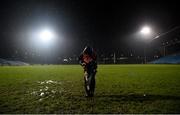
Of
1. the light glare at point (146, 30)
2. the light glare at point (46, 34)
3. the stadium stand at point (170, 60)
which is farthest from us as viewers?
the light glare at point (46, 34)

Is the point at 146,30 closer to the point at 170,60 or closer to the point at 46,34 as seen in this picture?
the point at 170,60

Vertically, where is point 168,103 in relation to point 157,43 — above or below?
below

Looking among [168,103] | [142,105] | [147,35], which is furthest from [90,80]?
[147,35]

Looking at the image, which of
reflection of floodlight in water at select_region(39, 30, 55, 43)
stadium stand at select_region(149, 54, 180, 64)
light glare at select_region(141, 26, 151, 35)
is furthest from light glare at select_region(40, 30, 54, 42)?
stadium stand at select_region(149, 54, 180, 64)

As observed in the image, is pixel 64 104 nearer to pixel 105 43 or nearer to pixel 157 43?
pixel 105 43

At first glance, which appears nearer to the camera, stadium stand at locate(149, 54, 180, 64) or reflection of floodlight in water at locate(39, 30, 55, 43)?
stadium stand at locate(149, 54, 180, 64)

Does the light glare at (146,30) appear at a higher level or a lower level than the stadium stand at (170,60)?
higher

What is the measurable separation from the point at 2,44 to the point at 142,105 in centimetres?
7800

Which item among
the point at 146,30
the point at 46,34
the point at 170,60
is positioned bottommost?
the point at 170,60

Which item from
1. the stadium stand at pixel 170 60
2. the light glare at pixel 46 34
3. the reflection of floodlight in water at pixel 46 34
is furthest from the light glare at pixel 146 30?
the light glare at pixel 46 34

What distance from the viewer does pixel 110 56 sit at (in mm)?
84938

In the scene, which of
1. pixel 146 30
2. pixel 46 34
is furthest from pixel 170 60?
pixel 46 34

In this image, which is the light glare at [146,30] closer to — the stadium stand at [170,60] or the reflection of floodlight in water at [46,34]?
the stadium stand at [170,60]

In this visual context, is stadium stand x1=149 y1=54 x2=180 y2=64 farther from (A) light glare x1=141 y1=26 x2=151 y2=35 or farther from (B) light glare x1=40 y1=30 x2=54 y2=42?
(B) light glare x1=40 y1=30 x2=54 y2=42
